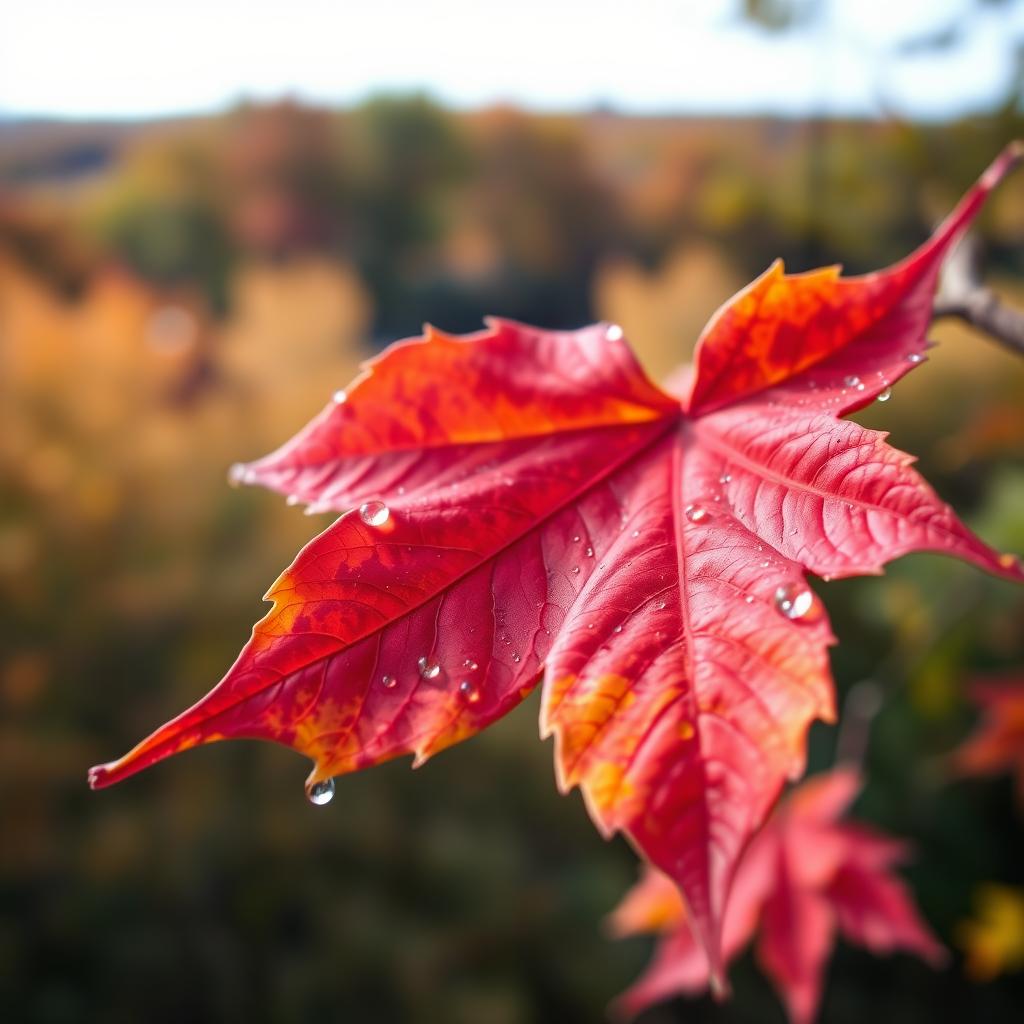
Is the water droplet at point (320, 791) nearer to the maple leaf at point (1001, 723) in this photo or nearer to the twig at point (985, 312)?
the twig at point (985, 312)

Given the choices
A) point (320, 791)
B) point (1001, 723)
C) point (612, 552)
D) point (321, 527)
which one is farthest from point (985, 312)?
point (321, 527)

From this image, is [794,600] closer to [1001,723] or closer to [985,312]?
[985,312]

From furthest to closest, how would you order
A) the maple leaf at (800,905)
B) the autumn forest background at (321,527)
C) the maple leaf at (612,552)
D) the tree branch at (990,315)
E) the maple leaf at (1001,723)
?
the autumn forest background at (321,527) < the maple leaf at (1001,723) < the maple leaf at (800,905) < the tree branch at (990,315) < the maple leaf at (612,552)

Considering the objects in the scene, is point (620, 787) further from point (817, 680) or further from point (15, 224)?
point (15, 224)

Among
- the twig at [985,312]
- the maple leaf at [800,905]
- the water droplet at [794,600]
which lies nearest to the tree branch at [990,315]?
the twig at [985,312]

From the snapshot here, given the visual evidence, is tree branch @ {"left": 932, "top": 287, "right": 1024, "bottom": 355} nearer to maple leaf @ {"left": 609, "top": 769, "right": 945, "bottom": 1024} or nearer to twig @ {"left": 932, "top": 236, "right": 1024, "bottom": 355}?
twig @ {"left": 932, "top": 236, "right": 1024, "bottom": 355}

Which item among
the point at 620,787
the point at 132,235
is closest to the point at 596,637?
the point at 620,787
